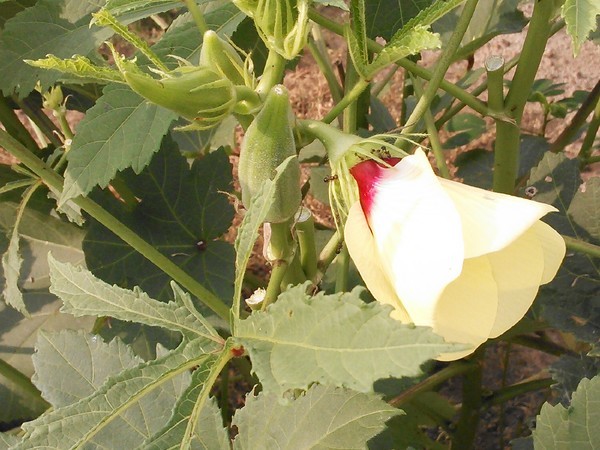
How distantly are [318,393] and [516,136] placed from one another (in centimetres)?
30

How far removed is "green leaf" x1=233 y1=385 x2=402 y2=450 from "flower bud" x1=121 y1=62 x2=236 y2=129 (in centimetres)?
24

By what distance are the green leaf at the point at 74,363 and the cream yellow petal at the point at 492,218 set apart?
35 centimetres

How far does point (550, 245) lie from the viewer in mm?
479

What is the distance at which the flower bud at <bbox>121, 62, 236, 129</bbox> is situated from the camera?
0.42m

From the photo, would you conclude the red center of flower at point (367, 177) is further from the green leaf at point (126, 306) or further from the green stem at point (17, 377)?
the green stem at point (17, 377)

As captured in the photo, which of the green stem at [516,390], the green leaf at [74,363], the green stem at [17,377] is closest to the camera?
the green leaf at [74,363]

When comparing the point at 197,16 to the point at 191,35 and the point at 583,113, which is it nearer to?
the point at 191,35

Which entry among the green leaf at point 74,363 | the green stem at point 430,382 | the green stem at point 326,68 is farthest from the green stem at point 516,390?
the green leaf at point 74,363

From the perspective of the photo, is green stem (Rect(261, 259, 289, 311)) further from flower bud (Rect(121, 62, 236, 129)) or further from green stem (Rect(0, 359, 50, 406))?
green stem (Rect(0, 359, 50, 406))

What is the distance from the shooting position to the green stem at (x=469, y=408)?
0.95 meters

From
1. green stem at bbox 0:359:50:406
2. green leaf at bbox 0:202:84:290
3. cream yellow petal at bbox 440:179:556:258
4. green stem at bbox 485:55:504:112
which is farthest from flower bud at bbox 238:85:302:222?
green leaf at bbox 0:202:84:290

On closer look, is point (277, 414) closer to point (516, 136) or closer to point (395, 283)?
point (395, 283)

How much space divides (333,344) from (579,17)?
0.28m

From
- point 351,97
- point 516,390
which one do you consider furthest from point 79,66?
point 516,390
